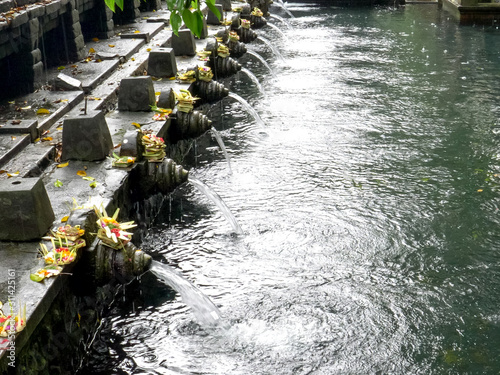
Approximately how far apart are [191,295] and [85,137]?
2393mm

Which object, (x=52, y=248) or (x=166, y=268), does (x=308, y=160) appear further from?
(x=52, y=248)

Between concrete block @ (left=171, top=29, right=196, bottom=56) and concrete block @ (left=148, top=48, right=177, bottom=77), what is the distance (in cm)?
180

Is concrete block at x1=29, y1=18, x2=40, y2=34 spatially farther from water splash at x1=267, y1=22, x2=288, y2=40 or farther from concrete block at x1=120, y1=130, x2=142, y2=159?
water splash at x1=267, y1=22, x2=288, y2=40

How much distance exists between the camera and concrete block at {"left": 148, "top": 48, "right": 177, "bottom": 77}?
1119 cm

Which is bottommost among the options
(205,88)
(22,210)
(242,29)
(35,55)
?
(22,210)

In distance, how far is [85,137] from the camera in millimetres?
7348

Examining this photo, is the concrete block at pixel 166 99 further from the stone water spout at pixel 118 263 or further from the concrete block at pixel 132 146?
the stone water spout at pixel 118 263

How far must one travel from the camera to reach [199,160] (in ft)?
33.8

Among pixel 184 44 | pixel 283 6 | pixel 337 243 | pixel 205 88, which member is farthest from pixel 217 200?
pixel 283 6

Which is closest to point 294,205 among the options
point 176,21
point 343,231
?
point 343,231

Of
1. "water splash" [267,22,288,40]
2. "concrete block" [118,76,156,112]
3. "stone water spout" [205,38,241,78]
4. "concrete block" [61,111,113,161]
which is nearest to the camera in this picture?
"concrete block" [61,111,113,161]

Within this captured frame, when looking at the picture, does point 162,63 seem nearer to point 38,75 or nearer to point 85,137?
point 38,75

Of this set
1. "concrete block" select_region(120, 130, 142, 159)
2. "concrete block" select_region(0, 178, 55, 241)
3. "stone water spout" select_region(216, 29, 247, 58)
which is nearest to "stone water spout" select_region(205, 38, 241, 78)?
"stone water spout" select_region(216, 29, 247, 58)

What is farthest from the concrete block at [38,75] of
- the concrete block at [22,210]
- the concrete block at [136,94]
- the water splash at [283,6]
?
the water splash at [283,6]
